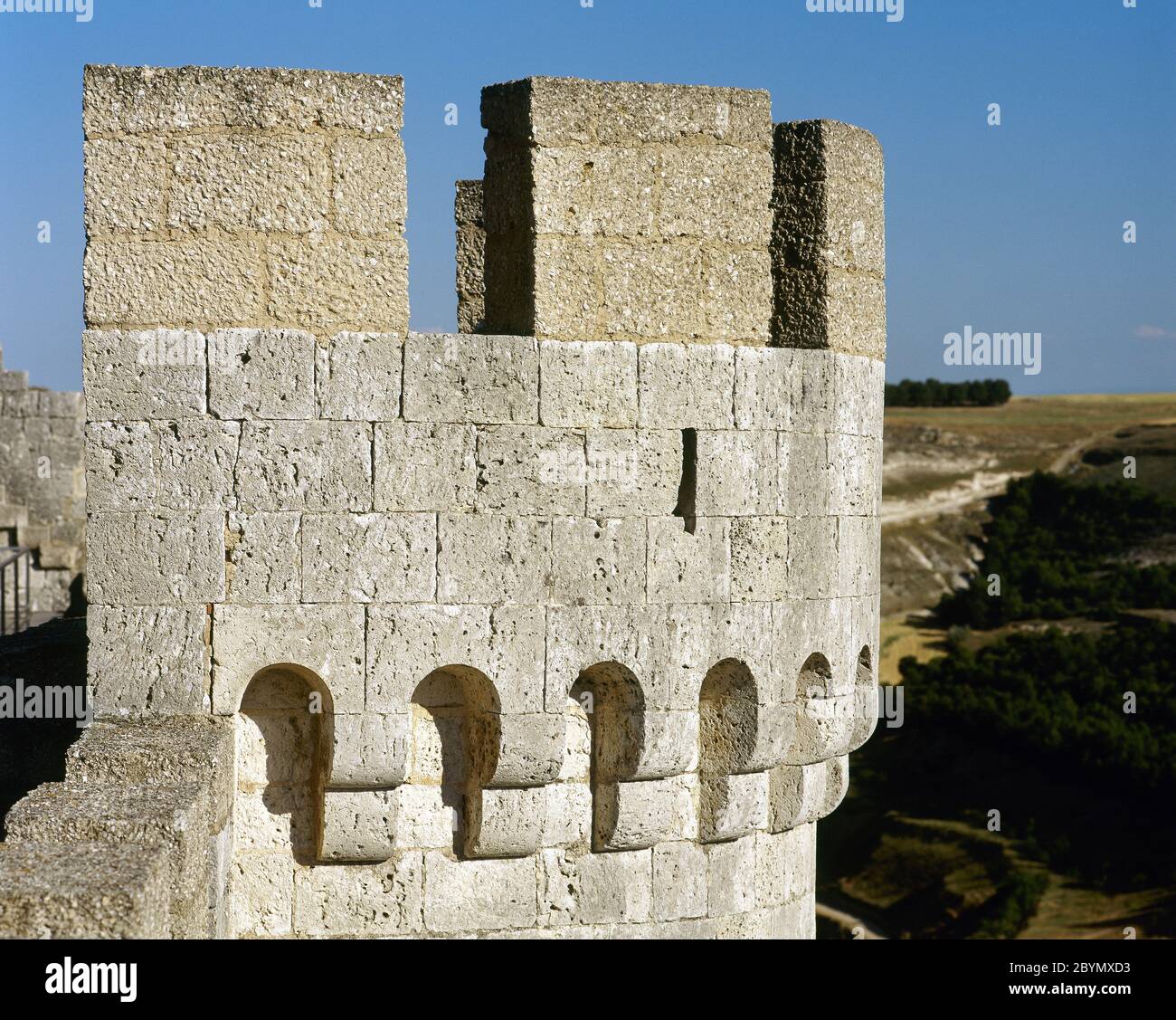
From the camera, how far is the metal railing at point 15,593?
13273mm

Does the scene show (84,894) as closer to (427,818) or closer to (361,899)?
(361,899)

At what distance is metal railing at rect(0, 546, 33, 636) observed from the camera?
523 inches

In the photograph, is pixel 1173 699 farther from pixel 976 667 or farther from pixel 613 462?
pixel 613 462

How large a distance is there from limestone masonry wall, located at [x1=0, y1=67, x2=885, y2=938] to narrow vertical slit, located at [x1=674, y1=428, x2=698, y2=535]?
2cm

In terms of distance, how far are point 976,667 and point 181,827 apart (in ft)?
83.4

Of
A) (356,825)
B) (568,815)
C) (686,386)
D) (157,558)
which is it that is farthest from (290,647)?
(686,386)

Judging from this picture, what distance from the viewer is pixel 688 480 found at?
6.57 metres

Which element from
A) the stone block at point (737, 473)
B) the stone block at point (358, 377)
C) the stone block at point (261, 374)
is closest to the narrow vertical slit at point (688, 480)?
the stone block at point (737, 473)

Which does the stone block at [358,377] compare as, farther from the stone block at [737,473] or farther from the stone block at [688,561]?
the stone block at [737,473]

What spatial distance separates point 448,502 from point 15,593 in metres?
8.47

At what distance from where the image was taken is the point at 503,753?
628cm

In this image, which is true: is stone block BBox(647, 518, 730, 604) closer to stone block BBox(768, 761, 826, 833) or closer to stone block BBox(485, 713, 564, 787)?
stone block BBox(485, 713, 564, 787)

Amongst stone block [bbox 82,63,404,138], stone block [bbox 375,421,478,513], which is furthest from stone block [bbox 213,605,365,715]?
stone block [bbox 82,63,404,138]
